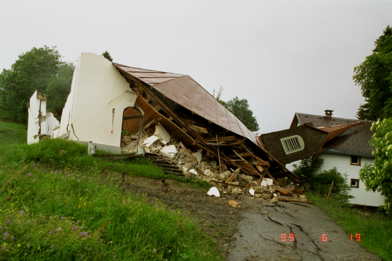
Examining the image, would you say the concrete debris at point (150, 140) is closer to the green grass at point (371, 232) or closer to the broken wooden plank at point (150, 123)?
the broken wooden plank at point (150, 123)

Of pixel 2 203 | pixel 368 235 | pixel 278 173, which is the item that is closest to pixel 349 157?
pixel 278 173

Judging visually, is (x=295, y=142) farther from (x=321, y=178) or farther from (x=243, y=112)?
(x=243, y=112)

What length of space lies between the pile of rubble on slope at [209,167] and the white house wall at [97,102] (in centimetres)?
121

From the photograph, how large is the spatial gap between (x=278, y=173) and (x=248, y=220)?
7643 millimetres

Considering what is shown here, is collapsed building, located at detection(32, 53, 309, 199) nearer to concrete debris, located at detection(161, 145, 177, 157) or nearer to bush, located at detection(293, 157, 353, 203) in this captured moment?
concrete debris, located at detection(161, 145, 177, 157)

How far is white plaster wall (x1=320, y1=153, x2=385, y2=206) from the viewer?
17.4 m

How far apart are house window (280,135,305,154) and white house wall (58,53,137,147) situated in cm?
819

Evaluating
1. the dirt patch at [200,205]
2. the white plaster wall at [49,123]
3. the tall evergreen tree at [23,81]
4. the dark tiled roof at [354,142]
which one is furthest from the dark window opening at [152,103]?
the tall evergreen tree at [23,81]

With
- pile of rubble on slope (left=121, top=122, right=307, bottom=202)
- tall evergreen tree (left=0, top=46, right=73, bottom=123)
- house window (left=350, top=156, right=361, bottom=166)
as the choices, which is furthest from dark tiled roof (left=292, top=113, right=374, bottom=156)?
tall evergreen tree (left=0, top=46, right=73, bottom=123)

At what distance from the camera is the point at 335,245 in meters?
6.37

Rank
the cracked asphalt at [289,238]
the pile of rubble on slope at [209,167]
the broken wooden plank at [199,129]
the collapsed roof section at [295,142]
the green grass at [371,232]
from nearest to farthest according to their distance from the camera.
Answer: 1. the cracked asphalt at [289,238]
2. the green grass at [371,232]
3. the pile of rubble on slope at [209,167]
4. the broken wooden plank at [199,129]
5. the collapsed roof section at [295,142]

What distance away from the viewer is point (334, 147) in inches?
708

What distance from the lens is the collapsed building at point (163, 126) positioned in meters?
10.9

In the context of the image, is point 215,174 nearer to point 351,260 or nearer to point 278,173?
point 278,173
